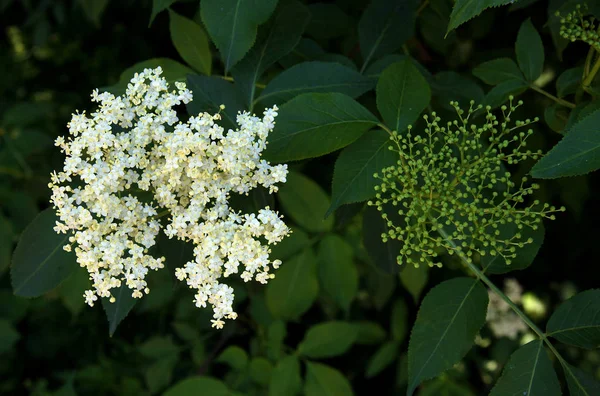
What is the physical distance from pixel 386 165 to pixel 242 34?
0.49m

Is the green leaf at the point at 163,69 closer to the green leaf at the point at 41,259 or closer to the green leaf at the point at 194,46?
the green leaf at the point at 194,46

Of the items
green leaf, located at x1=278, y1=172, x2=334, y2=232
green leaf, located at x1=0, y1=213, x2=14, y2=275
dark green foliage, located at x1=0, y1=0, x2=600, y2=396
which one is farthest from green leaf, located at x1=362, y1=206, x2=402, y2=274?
green leaf, located at x1=0, y1=213, x2=14, y2=275

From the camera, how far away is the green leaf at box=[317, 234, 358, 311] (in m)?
2.51

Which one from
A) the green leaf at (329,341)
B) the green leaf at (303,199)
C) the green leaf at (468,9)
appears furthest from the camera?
the green leaf at (329,341)

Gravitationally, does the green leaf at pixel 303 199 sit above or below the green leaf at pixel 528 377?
below

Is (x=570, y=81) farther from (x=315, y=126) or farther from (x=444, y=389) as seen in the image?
(x=444, y=389)

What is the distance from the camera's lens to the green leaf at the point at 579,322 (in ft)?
5.01

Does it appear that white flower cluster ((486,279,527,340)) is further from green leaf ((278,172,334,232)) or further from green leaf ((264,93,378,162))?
green leaf ((264,93,378,162))

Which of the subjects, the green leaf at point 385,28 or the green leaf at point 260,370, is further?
the green leaf at point 260,370

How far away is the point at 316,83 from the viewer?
1759 millimetres

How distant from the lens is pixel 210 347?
3381 millimetres

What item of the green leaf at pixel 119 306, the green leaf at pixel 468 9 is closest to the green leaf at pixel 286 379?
the green leaf at pixel 119 306

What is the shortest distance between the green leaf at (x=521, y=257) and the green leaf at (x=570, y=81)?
42cm

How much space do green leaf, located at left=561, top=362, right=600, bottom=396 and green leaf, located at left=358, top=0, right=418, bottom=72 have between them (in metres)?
1.09
